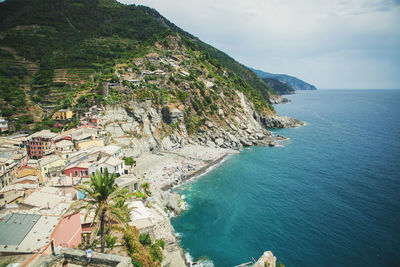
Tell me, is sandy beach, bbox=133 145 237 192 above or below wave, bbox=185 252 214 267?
above

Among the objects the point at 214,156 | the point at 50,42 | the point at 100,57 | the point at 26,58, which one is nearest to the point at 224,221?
the point at 214,156

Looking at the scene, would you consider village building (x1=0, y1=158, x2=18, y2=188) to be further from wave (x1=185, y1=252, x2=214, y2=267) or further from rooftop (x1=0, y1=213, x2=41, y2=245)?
wave (x1=185, y1=252, x2=214, y2=267)

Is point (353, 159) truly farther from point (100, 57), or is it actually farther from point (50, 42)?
point (50, 42)

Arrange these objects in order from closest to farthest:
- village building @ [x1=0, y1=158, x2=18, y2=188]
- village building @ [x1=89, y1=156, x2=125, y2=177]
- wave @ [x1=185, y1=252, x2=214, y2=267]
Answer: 1. wave @ [x1=185, y1=252, x2=214, y2=267]
2. village building @ [x1=0, y1=158, x2=18, y2=188]
3. village building @ [x1=89, y1=156, x2=125, y2=177]

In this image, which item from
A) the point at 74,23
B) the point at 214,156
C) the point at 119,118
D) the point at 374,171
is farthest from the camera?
the point at 74,23

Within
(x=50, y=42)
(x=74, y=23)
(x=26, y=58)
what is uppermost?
(x=74, y=23)

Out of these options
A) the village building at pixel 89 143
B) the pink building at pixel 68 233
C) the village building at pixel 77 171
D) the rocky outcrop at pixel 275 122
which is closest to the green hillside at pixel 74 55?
the rocky outcrop at pixel 275 122

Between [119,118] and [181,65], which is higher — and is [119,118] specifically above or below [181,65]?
below

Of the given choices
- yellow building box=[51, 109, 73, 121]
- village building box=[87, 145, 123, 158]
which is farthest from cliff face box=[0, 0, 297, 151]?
village building box=[87, 145, 123, 158]
